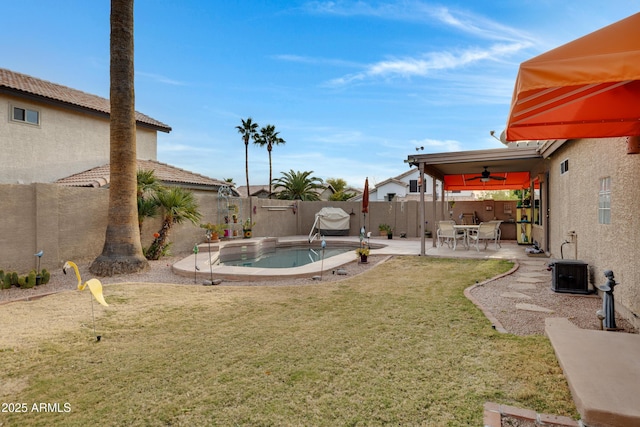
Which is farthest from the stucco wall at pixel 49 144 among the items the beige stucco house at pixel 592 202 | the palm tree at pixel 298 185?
the palm tree at pixel 298 185

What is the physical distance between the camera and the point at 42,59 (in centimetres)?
1524

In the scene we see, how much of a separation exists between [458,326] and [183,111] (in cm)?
1837

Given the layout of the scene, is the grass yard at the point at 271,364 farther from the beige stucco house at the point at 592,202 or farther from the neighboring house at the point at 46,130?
the neighboring house at the point at 46,130

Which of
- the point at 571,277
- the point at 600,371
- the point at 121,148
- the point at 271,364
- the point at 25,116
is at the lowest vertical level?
the point at 271,364

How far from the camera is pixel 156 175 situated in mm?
16203

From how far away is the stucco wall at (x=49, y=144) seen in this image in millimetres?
12703

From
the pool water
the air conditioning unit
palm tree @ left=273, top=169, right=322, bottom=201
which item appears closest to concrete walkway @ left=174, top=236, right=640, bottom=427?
the air conditioning unit

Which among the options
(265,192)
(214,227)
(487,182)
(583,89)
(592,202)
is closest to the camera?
(583,89)

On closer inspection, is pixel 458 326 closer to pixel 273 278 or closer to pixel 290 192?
pixel 273 278

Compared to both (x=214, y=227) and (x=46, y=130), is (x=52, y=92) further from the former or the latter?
(x=214, y=227)

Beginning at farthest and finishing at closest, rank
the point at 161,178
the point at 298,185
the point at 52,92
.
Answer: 1. the point at 298,185
2. the point at 161,178
3. the point at 52,92

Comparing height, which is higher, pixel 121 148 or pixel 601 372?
pixel 121 148

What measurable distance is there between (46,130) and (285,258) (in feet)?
34.2

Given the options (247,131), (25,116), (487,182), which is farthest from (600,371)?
(247,131)
